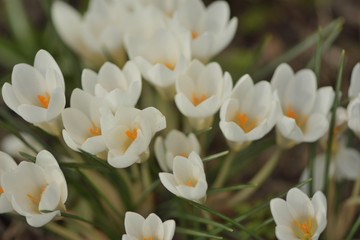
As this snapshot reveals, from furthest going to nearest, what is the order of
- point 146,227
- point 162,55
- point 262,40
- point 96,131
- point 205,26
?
point 262,40
point 205,26
point 162,55
point 96,131
point 146,227

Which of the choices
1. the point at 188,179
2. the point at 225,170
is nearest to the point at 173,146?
the point at 188,179

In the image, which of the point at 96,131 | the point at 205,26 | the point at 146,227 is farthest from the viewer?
the point at 205,26

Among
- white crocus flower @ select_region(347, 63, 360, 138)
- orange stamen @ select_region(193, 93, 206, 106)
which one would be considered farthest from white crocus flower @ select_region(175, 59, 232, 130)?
white crocus flower @ select_region(347, 63, 360, 138)

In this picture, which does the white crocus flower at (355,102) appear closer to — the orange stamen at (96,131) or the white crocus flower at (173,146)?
the white crocus flower at (173,146)

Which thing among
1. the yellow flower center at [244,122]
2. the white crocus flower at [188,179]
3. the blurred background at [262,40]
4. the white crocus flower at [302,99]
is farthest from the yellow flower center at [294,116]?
the blurred background at [262,40]

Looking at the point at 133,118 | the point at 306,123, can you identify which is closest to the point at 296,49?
the point at 306,123

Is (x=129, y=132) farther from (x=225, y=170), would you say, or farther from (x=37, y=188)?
(x=225, y=170)
